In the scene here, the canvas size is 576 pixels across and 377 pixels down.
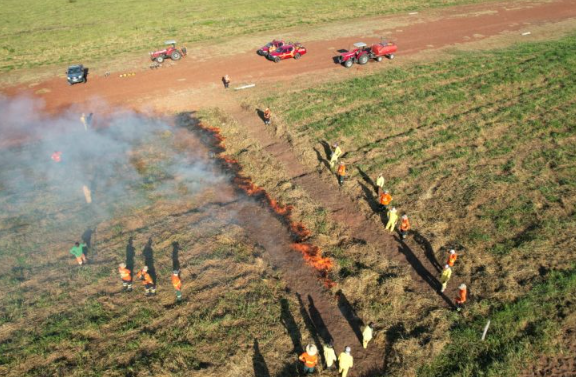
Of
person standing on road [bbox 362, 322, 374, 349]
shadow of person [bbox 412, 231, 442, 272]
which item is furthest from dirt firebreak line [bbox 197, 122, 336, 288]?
shadow of person [bbox 412, 231, 442, 272]

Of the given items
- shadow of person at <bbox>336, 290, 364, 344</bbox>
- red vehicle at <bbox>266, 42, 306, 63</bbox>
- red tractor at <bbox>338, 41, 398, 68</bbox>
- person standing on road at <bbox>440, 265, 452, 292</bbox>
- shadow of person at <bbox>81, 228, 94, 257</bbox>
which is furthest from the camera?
red vehicle at <bbox>266, 42, 306, 63</bbox>

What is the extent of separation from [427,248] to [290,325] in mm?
6700

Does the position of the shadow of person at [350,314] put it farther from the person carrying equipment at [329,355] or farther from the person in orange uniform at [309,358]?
the person in orange uniform at [309,358]

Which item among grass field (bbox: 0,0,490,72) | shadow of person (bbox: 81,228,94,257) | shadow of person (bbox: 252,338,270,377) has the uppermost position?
grass field (bbox: 0,0,490,72)

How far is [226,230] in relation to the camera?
17.5 meters

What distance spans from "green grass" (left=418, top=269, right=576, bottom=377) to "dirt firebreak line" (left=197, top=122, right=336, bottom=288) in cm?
459

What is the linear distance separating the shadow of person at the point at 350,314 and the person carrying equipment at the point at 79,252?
10274 mm

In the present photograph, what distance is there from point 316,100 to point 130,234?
16800 mm

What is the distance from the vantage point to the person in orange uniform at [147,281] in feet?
46.0

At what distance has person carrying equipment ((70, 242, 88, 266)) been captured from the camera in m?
15.3

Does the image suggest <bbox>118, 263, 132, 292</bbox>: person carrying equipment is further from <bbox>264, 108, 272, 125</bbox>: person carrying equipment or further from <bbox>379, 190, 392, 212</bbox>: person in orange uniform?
<bbox>264, 108, 272, 125</bbox>: person carrying equipment

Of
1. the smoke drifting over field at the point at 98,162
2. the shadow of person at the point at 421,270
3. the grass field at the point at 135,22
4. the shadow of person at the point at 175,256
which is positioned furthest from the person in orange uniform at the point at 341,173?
the grass field at the point at 135,22

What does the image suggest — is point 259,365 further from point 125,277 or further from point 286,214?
point 286,214

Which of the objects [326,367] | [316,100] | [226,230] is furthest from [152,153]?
[326,367]
